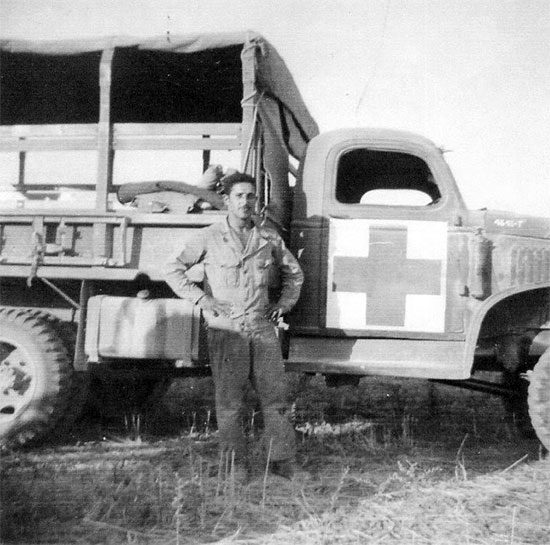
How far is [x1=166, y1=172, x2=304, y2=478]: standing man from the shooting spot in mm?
Answer: 3221

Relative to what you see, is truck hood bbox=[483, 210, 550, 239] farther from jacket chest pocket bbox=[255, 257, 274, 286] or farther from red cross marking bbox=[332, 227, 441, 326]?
jacket chest pocket bbox=[255, 257, 274, 286]

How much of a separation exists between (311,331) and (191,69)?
1922 mm

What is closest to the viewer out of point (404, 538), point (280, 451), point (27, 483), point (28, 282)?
point (404, 538)

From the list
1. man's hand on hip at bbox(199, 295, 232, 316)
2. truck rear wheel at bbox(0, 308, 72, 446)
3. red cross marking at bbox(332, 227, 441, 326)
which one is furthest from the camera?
red cross marking at bbox(332, 227, 441, 326)

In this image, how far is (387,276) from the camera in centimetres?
Answer: 374

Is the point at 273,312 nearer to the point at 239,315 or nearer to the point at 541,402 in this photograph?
the point at 239,315

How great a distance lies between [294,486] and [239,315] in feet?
2.96

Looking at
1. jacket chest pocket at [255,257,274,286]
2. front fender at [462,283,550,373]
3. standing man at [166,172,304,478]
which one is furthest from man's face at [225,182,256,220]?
front fender at [462,283,550,373]

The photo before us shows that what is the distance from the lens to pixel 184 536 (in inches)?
99.2

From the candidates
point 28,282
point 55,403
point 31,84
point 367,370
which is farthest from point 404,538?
point 31,84

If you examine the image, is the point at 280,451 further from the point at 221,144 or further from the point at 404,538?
the point at 221,144

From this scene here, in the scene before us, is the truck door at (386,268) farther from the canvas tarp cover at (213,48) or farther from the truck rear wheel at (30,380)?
the truck rear wheel at (30,380)

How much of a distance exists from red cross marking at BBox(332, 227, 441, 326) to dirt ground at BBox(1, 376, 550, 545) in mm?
876

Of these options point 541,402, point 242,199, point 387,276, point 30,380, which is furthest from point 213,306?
point 541,402
